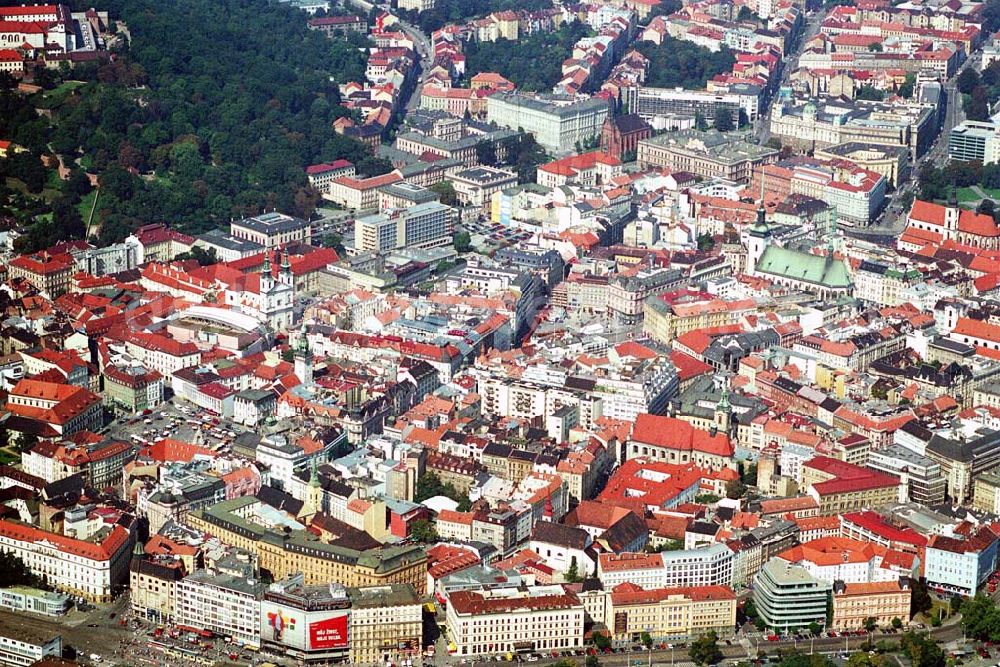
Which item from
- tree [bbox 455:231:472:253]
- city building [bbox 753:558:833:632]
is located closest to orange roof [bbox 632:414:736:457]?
city building [bbox 753:558:833:632]

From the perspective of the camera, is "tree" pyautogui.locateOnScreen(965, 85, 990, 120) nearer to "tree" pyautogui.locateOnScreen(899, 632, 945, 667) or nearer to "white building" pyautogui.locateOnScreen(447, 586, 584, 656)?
"tree" pyautogui.locateOnScreen(899, 632, 945, 667)

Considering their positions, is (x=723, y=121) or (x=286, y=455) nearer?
(x=286, y=455)

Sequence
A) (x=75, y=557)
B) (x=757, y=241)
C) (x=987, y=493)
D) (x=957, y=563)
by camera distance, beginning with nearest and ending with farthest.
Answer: (x=75, y=557) < (x=957, y=563) < (x=987, y=493) < (x=757, y=241)

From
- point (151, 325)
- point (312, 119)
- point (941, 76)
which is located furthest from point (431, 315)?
point (941, 76)

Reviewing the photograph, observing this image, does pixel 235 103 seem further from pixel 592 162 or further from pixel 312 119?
pixel 592 162

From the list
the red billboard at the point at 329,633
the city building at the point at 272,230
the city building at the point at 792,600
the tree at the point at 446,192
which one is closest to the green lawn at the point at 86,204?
the city building at the point at 272,230

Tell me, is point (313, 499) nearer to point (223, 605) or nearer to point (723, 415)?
point (223, 605)

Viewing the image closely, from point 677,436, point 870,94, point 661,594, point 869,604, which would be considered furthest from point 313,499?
point 870,94
